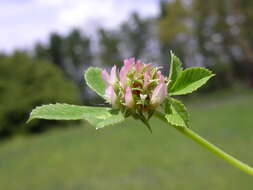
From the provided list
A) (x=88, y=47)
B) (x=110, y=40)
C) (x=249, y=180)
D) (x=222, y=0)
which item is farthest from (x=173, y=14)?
(x=249, y=180)

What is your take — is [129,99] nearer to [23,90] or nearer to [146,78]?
[146,78]

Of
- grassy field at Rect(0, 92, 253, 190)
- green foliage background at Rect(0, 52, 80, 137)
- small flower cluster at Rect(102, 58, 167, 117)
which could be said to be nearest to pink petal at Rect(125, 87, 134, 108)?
small flower cluster at Rect(102, 58, 167, 117)

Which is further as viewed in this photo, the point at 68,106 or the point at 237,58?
the point at 237,58

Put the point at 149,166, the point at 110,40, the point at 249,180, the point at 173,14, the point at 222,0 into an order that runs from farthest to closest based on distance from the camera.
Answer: the point at 110,40 < the point at 173,14 < the point at 222,0 < the point at 149,166 < the point at 249,180

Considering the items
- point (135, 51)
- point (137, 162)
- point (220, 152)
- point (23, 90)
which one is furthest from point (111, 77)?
point (135, 51)

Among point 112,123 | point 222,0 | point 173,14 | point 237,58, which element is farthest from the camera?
point 237,58

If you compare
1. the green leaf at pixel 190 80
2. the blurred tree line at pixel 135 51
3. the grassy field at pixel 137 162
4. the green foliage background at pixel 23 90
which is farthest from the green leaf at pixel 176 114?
the green foliage background at pixel 23 90

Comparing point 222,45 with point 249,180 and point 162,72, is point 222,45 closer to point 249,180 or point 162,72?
point 249,180

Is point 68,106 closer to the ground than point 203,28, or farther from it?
farther from it
